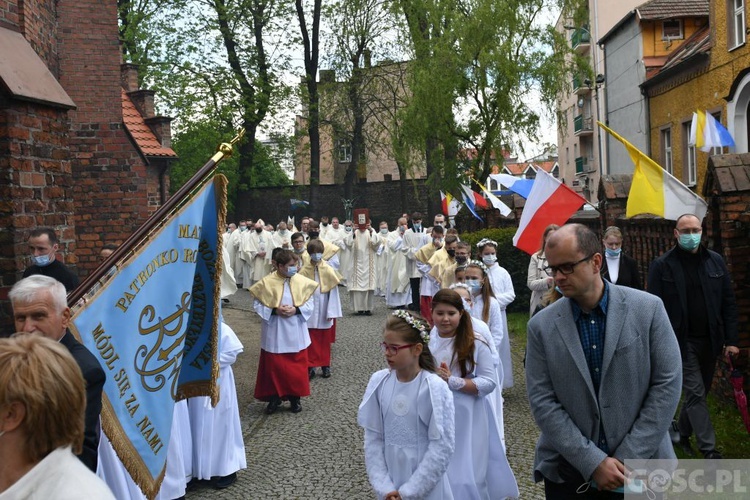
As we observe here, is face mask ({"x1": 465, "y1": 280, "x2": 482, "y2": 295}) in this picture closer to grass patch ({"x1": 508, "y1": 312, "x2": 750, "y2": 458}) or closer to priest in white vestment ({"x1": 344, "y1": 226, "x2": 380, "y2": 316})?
grass patch ({"x1": 508, "y1": 312, "x2": 750, "y2": 458})

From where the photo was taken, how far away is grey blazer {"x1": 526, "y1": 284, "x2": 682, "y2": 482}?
11.3 feet

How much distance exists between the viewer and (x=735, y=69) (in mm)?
20984

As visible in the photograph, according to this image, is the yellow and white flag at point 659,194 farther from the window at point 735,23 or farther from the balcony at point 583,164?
the balcony at point 583,164

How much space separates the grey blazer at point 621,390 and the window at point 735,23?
768 inches

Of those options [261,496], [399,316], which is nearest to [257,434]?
[261,496]

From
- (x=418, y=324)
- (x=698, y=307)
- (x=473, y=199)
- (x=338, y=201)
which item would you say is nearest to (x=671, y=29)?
(x=473, y=199)

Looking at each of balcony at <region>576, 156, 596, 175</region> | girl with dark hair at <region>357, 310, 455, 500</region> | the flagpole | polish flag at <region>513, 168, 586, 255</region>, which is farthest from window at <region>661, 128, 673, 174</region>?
the flagpole

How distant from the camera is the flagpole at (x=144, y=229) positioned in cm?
396

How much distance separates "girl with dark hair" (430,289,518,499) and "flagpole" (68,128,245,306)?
1.81m

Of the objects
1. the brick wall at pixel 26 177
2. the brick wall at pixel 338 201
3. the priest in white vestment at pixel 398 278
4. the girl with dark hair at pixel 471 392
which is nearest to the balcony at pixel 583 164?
the brick wall at pixel 338 201

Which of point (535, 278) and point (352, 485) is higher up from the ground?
point (535, 278)

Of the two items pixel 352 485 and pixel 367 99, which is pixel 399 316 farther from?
pixel 367 99

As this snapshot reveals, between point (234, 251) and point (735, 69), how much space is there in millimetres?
14890

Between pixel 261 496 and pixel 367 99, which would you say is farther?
pixel 367 99
